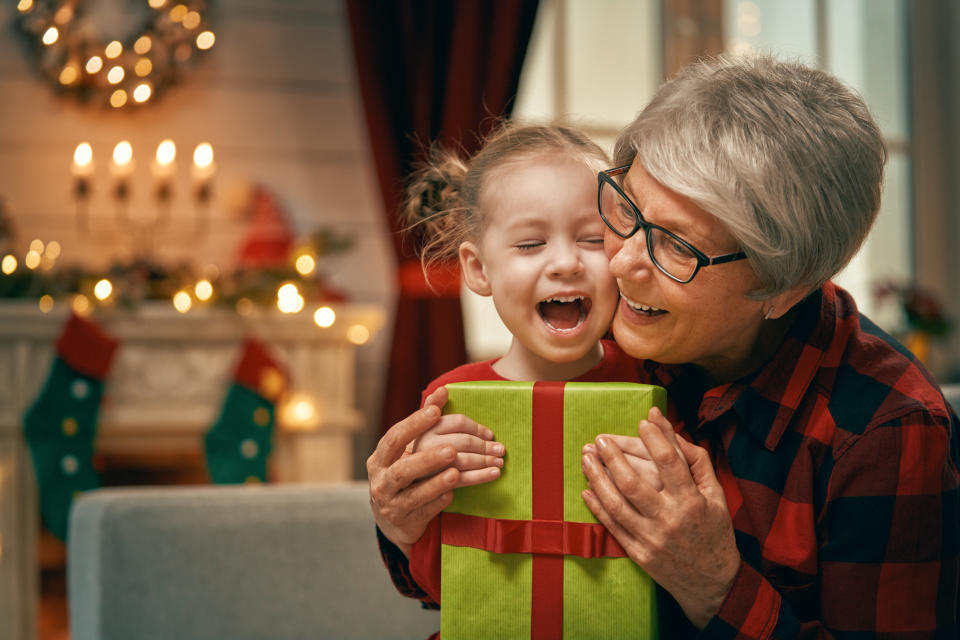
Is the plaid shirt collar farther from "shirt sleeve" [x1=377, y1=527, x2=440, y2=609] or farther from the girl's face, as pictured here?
"shirt sleeve" [x1=377, y1=527, x2=440, y2=609]

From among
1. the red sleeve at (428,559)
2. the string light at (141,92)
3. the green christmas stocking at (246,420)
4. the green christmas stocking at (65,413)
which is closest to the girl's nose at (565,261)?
the red sleeve at (428,559)

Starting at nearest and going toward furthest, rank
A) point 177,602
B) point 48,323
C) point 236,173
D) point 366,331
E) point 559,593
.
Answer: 1. point 559,593
2. point 177,602
3. point 48,323
4. point 366,331
5. point 236,173

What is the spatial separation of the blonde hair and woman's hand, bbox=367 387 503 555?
0.34 m

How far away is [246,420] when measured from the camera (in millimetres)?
2568

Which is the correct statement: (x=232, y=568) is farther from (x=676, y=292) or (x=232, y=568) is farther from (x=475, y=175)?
(x=676, y=292)

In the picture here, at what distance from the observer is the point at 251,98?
Answer: 309 cm

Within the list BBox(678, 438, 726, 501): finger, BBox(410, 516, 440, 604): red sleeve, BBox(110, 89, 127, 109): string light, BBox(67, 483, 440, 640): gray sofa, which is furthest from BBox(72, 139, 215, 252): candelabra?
BBox(678, 438, 726, 501): finger

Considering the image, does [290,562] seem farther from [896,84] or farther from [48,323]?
[896,84]

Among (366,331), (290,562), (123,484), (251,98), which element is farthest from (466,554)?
(251,98)

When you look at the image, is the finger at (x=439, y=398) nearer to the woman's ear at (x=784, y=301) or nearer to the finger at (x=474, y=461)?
the finger at (x=474, y=461)

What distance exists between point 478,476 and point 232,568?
71 cm

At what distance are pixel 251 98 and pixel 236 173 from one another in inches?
10.7

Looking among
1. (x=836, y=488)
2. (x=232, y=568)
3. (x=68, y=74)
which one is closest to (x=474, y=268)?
(x=836, y=488)

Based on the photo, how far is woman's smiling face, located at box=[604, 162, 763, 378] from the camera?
95 centimetres
